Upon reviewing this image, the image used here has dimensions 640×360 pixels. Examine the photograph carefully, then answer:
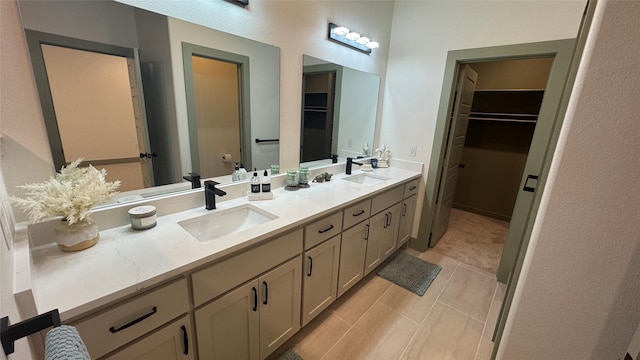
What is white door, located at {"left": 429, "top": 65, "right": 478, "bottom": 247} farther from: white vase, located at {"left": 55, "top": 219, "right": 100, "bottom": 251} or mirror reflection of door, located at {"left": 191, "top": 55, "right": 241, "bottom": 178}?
white vase, located at {"left": 55, "top": 219, "right": 100, "bottom": 251}

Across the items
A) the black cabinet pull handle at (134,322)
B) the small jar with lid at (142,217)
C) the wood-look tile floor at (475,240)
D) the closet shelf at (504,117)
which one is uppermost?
the closet shelf at (504,117)

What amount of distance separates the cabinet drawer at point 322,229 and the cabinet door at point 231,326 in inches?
14.8

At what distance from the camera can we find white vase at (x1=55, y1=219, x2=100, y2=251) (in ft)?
3.06

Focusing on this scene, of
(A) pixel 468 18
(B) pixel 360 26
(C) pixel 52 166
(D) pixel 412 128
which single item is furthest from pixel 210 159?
(A) pixel 468 18

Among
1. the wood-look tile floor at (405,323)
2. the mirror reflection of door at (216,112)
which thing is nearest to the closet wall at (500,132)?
the wood-look tile floor at (405,323)

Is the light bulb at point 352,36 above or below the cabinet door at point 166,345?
above

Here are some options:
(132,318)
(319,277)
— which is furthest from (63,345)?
(319,277)

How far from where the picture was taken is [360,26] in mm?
2289

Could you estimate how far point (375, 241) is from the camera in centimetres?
217

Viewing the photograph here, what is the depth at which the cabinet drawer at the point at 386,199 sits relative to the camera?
202 centimetres

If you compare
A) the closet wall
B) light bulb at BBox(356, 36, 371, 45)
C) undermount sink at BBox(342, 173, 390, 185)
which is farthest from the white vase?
the closet wall

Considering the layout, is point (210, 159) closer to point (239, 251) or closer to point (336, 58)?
point (239, 251)

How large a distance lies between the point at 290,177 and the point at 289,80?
2.39 feet

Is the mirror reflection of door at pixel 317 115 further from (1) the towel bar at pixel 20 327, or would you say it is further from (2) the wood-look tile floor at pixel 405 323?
(1) the towel bar at pixel 20 327
